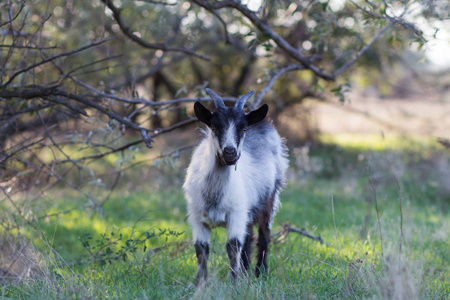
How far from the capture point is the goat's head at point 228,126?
423cm

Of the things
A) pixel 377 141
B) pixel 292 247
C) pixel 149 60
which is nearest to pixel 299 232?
pixel 292 247

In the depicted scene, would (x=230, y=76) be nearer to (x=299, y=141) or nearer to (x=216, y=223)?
(x=299, y=141)

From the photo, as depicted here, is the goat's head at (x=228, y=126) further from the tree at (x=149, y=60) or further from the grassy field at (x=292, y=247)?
the grassy field at (x=292, y=247)

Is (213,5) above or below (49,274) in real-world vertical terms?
above

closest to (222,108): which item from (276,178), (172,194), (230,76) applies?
(276,178)

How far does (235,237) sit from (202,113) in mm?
1177

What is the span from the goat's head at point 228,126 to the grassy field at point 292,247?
2.76 feet

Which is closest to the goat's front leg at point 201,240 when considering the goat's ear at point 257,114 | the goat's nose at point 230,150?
the goat's nose at point 230,150

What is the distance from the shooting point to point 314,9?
25.0ft

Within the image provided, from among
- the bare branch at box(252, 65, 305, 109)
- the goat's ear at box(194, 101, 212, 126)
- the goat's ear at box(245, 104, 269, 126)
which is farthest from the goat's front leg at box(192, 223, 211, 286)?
the bare branch at box(252, 65, 305, 109)

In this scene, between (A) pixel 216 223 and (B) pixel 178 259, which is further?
(B) pixel 178 259

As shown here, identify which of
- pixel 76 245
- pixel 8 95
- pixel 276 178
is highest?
pixel 8 95


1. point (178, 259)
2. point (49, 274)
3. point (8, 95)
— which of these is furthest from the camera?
point (178, 259)

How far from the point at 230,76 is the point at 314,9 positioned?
7642mm
